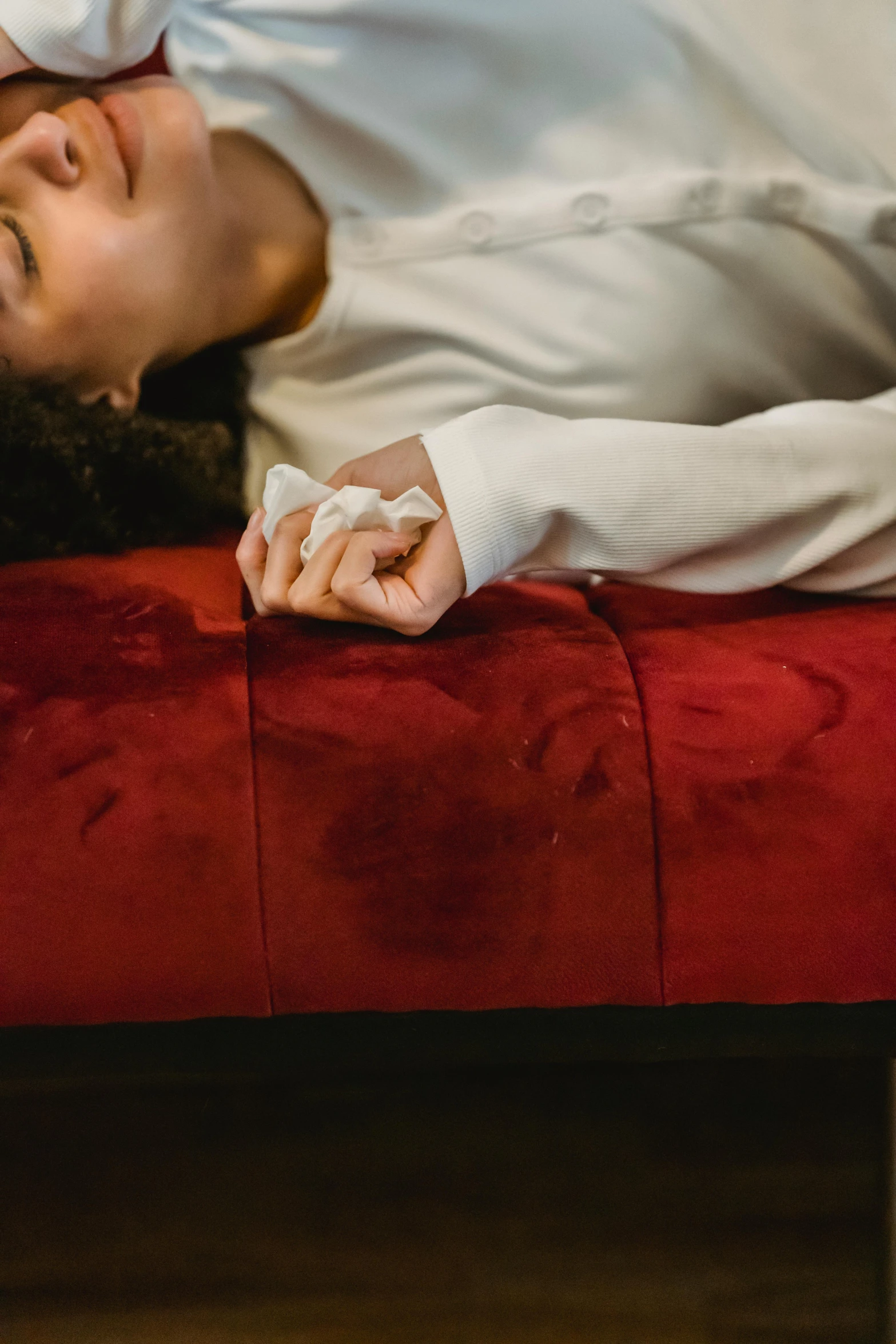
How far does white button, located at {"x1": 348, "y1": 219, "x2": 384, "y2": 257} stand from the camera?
1065 mm

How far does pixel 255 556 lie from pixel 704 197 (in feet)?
1.88

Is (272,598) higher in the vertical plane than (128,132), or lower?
lower

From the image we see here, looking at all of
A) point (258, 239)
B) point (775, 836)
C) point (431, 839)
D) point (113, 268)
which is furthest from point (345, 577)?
point (258, 239)

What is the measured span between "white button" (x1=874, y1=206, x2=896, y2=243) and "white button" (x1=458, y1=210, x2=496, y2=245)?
0.37 m

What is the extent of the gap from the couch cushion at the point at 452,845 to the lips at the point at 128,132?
21.8 inches

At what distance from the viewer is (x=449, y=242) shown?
1045 mm

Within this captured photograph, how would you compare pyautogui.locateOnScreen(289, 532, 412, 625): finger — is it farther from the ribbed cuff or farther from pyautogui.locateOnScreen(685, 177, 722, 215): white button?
pyautogui.locateOnScreen(685, 177, 722, 215): white button

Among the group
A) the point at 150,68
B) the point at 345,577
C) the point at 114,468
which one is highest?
the point at 150,68

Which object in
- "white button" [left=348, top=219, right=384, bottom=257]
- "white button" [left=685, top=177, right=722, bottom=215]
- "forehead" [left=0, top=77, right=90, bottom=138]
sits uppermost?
"white button" [left=685, top=177, right=722, bottom=215]

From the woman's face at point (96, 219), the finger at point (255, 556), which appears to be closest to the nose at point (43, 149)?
the woman's face at point (96, 219)

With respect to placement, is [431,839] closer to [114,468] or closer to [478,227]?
[114,468]

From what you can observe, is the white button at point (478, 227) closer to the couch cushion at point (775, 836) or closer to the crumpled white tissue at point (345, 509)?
the crumpled white tissue at point (345, 509)

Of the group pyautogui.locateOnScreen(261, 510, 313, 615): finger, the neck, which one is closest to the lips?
the neck

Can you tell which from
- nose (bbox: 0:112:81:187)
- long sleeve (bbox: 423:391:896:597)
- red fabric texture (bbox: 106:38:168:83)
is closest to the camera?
long sleeve (bbox: 423:391:896:597)
